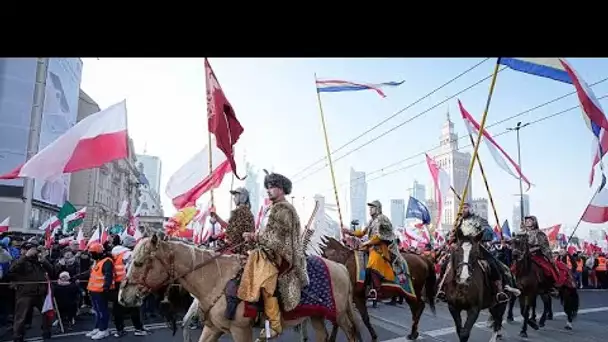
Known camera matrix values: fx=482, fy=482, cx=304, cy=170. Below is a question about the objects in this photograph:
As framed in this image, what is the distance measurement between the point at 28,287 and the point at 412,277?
7.63 metres

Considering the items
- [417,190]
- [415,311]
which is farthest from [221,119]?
[417,190]

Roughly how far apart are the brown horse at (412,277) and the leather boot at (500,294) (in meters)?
1.59

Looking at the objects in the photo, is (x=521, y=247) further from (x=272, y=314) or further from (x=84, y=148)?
(x=84, y=148)

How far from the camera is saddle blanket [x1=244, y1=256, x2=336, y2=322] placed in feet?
20.1

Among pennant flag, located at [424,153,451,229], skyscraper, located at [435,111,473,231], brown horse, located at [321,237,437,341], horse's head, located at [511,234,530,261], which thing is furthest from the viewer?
skyscraper, located at [435,111,473,231]

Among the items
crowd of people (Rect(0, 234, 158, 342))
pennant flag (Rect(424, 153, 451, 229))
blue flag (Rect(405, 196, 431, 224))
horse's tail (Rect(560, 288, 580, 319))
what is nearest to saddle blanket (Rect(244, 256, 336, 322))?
crowd of people (Rect(0, 234, 158, 342))

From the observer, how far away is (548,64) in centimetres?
886

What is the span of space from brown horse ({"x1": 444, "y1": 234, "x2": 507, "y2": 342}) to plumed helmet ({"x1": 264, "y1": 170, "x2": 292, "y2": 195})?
3728mm

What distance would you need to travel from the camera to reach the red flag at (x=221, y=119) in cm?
846

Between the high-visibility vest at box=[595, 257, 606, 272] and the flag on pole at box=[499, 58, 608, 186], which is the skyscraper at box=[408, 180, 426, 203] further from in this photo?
the flag on pole at box=[499, 58, 608, 186]

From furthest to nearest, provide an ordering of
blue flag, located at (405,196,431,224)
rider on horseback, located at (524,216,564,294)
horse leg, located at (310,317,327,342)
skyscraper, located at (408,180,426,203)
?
skyscraper, located at (408,180,426,203)
blue flag, located at (405,196,431,224)
rider on horseback, located at (524,216,564,294)
horse leg, located at (310,317,327,342)

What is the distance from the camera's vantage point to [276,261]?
234 inches
